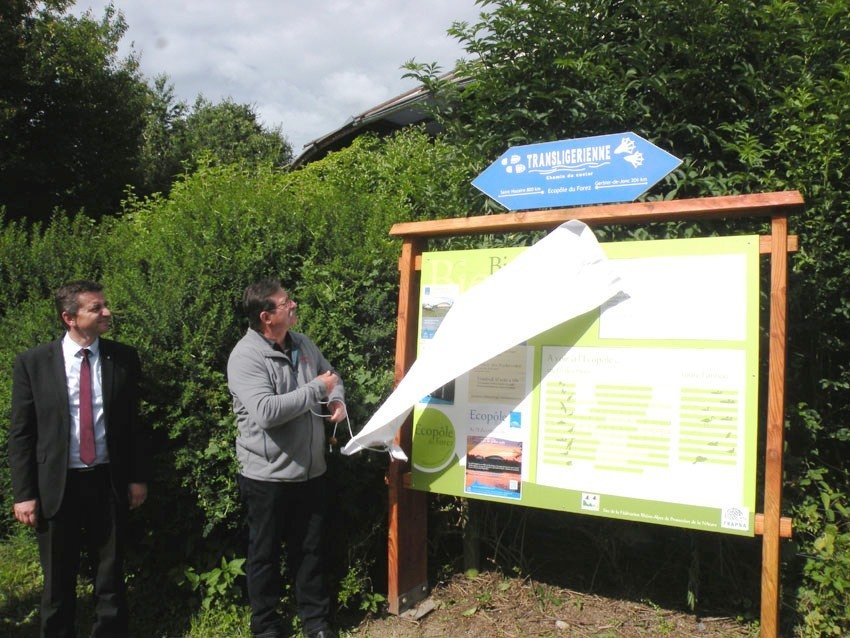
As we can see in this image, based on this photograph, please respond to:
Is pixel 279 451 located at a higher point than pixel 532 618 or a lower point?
higher

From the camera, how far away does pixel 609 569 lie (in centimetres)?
399

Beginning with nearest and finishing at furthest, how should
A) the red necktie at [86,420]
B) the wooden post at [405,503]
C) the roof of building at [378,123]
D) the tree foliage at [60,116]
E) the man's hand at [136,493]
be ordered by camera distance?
the red necktie at [86,420], the man's hand at [136,493], the wooden post at [405,503], the roof of building at [378,123], the tree foliage at [60,116]

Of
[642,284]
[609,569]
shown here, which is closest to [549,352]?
[642,284]

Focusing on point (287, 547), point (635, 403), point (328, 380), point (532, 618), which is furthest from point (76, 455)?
point (635, 403)

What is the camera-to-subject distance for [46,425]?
3.23 meters

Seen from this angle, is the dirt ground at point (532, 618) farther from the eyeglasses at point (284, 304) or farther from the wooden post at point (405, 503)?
the eyeglasses at point (284, 304)

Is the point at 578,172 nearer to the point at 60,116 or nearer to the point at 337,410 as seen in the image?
the point at 337,410

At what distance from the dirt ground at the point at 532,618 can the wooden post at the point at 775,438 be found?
746mm

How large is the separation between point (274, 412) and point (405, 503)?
1015 mm

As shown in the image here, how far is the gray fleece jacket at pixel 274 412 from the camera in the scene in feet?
10.5

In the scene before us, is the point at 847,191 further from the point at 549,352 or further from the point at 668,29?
the point at 549,352

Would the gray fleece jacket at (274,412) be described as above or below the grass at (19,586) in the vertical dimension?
above

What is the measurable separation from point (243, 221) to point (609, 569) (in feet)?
9.73

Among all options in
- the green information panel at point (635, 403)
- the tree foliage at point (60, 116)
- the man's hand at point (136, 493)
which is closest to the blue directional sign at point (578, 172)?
the green information panel at point (635, 403)
